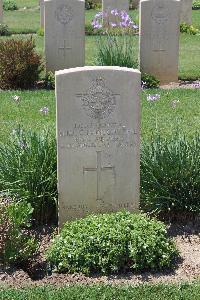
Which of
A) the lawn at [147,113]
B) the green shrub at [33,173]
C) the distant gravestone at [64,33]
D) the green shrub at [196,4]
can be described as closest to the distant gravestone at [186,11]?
the green shrub at [196,4]

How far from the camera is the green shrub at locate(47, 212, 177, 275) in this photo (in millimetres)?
5168

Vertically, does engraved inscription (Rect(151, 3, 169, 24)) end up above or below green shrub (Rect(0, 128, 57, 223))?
above

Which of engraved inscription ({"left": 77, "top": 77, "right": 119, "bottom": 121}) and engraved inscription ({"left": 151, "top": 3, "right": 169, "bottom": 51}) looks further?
engraved inscription ({"left": 151, "top": 3, "right": 169, "bottom": 51})

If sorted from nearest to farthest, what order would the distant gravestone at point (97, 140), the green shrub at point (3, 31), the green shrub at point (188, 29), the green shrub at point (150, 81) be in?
the distant gravestone at point (97, 140)
the green shrub at point (150, 81)
the green shrub at point (3, 31)
the green shrub at point (188, 29)

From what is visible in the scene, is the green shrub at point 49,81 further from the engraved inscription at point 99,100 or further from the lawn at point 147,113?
the engraved inscription at point 99,100

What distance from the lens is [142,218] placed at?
5488 millimetres

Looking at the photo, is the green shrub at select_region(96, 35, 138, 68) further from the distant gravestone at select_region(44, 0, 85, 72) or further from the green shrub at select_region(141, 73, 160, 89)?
the distant gravestone at select_region(44, 0, 85, 72)

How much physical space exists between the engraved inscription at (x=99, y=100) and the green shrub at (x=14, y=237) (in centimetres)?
98

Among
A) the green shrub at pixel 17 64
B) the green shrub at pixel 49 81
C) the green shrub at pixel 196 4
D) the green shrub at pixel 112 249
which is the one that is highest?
the green shrub at pixel 196 4

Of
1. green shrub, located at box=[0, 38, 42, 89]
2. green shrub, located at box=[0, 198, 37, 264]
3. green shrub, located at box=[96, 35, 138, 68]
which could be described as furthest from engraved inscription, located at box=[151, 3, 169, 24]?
green shrub, located at box=[0, 198, 37, 264]

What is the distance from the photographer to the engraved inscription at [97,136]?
5.73 metres

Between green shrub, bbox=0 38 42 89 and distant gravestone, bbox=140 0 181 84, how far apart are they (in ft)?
6.90

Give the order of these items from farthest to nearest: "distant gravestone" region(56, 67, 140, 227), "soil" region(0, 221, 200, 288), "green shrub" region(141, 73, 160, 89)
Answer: "green shrub" region(141, 73, 160, 89)
"distant gravestone" region(56, 67, 140, 227)
"soil" region(0, 221, 200, 288)

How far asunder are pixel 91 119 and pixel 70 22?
718 centimetres
